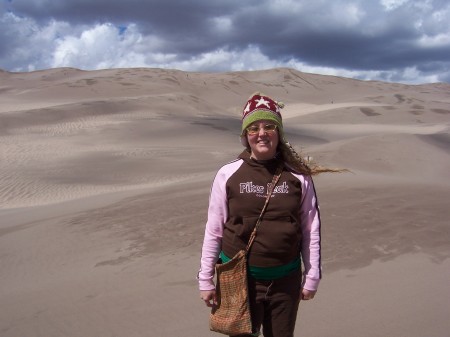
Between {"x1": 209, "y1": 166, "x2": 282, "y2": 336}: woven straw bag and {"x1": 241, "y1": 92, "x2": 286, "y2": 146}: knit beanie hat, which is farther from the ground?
{"x1": 241, "y1": 92, "x2": 286, "y2": 146}: knit beanie hat

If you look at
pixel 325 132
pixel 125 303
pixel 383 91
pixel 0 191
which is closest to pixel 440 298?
pixel 125 303

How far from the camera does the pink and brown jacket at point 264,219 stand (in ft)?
7.91

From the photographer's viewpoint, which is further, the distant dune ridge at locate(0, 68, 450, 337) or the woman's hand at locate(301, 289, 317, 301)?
the distant dune ridge at locate(0, 68, 450, 337)

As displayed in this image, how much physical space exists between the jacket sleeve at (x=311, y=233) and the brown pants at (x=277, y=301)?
A: 0.26 ft

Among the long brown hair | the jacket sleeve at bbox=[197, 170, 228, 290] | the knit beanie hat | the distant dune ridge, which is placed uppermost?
the knit beanie hat

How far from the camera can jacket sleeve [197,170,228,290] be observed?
248 centimetres

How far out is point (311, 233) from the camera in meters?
2.50

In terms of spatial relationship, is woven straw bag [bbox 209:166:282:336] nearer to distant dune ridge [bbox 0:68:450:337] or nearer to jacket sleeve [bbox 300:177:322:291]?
jacket sleeve [bbox 300:177:322:291]

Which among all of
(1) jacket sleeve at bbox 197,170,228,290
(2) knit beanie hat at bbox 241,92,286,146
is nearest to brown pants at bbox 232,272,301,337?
(1) jacket sleeve at bbox 197,170,228,290

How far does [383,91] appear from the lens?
5850 centimetres

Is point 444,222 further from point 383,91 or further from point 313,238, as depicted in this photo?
point 383,91

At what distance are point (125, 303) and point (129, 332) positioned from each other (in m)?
0.57

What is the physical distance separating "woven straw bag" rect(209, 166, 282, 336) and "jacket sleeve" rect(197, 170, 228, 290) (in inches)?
2.0

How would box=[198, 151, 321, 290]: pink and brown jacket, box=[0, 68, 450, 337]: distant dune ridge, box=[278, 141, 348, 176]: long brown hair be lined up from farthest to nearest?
box=[0, 68, 450, 337]: distant dune ridge
box=[278, 141, 348, 176]: long brown hair
box=[198, 151, 321, 290]: pink and brown jacket
